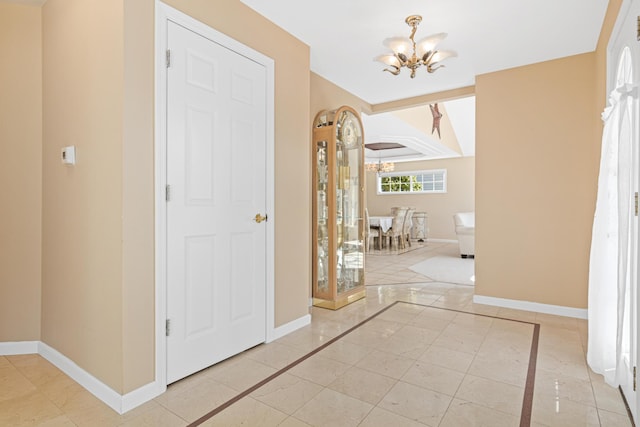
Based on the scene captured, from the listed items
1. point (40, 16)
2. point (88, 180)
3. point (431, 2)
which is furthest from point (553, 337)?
point (40, 16)

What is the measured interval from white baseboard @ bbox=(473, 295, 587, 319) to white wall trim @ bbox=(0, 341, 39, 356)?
4092 millimetres

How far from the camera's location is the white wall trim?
2533mm

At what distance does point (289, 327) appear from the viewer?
2.96 meters

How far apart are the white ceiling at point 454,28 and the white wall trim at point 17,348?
3.01 m

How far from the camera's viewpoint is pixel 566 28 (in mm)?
2904

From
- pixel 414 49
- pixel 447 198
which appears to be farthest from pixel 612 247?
pixel 447 198

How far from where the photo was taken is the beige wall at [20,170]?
252cm

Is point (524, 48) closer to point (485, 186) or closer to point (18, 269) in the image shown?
point (485, 186)

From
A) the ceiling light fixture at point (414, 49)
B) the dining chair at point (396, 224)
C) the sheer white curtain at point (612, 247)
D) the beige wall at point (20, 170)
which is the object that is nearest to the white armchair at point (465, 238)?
the dining chair at point (396, 224)

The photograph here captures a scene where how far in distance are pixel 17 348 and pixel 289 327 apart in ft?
6.61

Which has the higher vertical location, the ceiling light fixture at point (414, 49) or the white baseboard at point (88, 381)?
the ceiling light fixture at point (414, 49)

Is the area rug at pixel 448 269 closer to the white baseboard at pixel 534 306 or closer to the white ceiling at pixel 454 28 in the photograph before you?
the white baseboard at pixel 534 306

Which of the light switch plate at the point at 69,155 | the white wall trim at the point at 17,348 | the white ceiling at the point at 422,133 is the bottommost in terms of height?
the white wall trim at the point at 17,348

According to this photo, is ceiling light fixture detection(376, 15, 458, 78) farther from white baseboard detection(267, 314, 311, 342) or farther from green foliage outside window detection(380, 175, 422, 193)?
green foliage outside window detection(380, 175, 422, 193)
